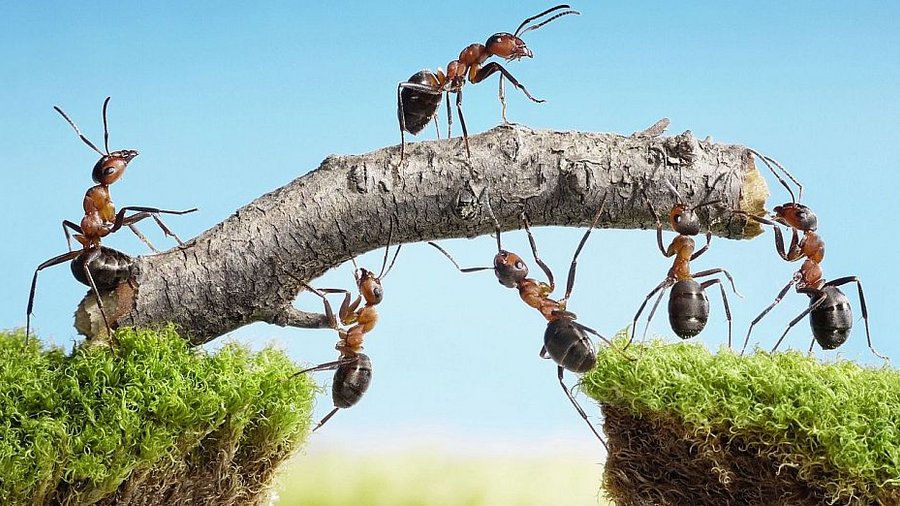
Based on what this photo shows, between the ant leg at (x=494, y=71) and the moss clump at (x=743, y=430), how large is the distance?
967 mm

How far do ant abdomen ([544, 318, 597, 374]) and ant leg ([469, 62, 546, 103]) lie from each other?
85 centimetres

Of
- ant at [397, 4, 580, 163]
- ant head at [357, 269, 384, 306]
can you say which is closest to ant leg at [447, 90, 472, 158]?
ant at [397, 4, 580, 163]

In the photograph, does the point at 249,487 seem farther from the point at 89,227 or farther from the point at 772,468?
the point at 772,468

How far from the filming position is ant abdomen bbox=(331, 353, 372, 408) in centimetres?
302

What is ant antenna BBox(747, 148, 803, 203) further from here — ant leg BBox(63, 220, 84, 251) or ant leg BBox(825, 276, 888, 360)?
ant leg BBox(63, 220, 84, 251)

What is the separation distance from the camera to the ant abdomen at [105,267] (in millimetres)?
2965

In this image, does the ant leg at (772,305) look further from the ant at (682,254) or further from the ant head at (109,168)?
the ant head at (109,168)

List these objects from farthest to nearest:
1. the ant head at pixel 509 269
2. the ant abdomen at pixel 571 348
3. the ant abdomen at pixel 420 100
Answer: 1. the ant abdomen at pixel 420 100
2. the ant head at pixel 509 269
3. the ant abdomen at pixel 571 348

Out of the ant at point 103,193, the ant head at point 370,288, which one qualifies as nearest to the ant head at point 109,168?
the ant at point 103,193

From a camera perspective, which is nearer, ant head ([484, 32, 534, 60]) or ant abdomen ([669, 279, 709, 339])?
ant abdomen ([669, 279, 709, 339])

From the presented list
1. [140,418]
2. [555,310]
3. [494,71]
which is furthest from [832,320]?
[140,418]

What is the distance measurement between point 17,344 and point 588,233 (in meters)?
2.02

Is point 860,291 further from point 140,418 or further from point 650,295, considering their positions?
point 140,418

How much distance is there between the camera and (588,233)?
306cm
